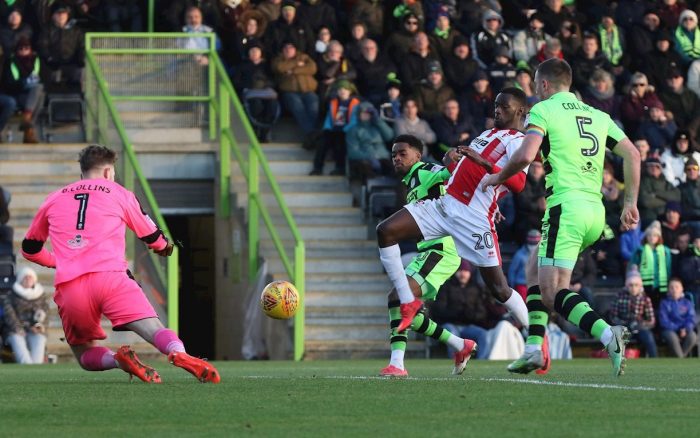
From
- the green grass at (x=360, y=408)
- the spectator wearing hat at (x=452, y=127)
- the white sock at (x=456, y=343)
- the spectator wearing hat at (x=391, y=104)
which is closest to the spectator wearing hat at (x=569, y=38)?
the spectator wearing hat at (x=452, y=127)

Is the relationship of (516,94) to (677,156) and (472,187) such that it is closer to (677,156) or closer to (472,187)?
(472,187)

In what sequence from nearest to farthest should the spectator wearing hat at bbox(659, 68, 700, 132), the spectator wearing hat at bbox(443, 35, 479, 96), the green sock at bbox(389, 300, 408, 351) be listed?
1. the green sock at bbox(389, 300, 408, 351)
2. the spectator wearing hat at bbox(443, 35, 479, 96)
3. the spectator wearing hat at bbox(659, 68, 700, 132)

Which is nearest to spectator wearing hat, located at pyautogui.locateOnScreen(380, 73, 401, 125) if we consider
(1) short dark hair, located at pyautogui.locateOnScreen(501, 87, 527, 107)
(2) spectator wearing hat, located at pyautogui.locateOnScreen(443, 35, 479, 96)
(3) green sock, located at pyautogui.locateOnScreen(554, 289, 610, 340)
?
(2) spectator wearing hat, located at pyautogui.locateOnScreen(443, 35, 479, 96)

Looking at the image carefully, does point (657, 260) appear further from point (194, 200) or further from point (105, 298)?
point (105, 298)

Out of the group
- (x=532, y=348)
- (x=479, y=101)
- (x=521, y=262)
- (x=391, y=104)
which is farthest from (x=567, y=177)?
(x=479, y=101)

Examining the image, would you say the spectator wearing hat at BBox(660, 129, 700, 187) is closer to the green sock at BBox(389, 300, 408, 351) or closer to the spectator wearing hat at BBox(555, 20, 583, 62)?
the spectator wearing hat at BBox(555, 20, 583, 62)

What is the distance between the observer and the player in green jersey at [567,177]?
35.3 ft

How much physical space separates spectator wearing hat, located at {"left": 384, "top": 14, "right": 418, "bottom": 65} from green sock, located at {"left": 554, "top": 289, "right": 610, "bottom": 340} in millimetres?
13699

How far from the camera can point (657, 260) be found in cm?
2166

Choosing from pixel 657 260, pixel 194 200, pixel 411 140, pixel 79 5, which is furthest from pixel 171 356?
pixel 79 5

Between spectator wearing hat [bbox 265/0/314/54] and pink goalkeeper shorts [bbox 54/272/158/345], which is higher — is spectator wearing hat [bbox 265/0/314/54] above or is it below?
above

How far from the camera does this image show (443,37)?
24.8 m

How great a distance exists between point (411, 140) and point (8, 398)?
458cm

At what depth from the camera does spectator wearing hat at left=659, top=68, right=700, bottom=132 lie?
25.4 m
